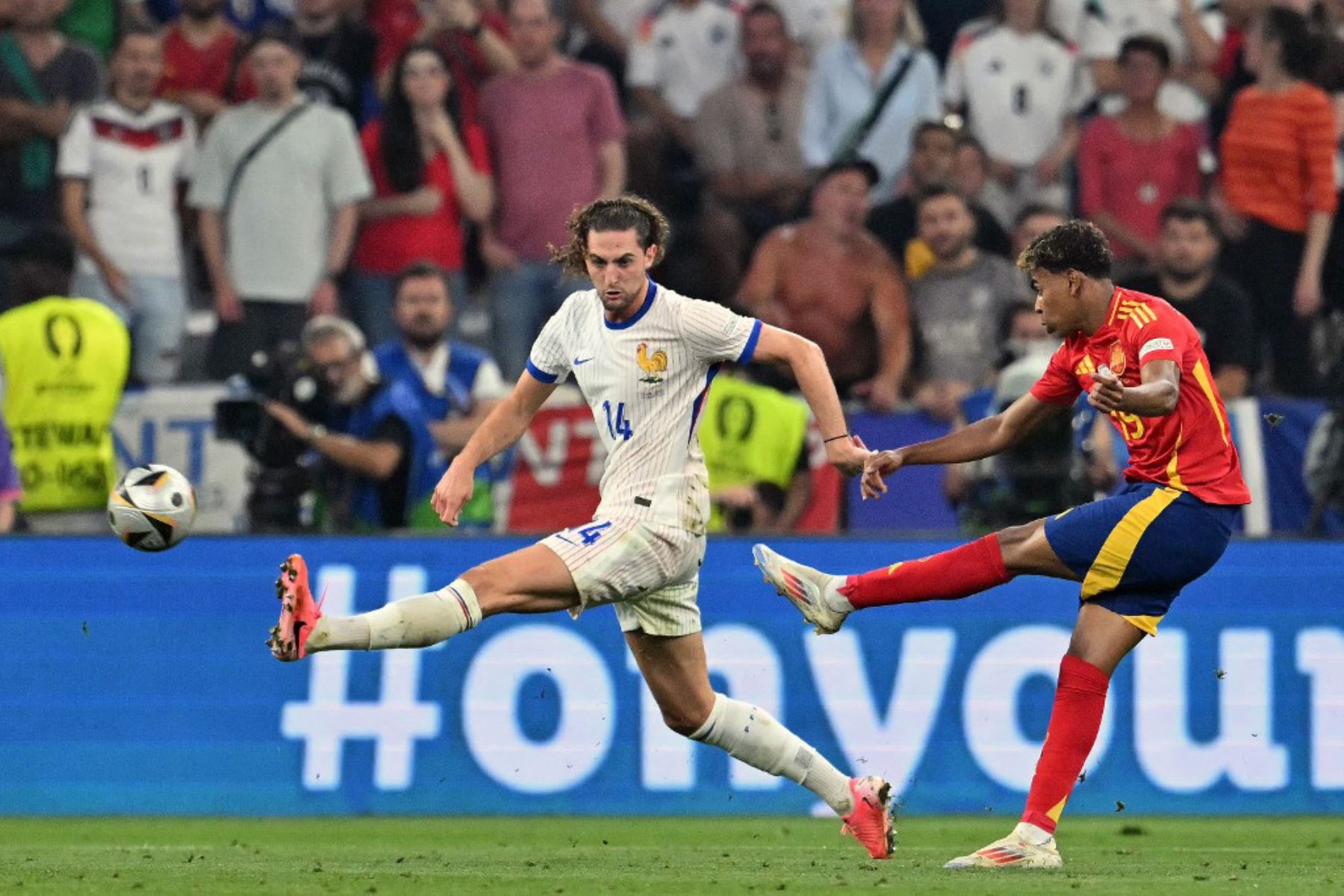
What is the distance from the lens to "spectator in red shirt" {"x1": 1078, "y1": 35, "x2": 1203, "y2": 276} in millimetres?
14477

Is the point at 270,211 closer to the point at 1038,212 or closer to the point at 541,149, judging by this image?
the point at 541,149

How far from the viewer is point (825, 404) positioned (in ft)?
25.2

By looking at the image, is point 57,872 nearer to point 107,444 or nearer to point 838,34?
point 107,444

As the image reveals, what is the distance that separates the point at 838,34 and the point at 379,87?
9.84 feet

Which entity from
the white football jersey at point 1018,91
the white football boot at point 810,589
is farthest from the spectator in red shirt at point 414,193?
the white football boot at point 810,589

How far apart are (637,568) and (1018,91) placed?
7846 millimetres

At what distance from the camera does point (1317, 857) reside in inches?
338

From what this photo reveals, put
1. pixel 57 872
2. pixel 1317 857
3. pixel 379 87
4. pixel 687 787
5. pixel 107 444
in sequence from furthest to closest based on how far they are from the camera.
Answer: pixel 379 87 → pixel 107 444 → pixel 687 787 → pixel 1317 857 → pixel 57 872

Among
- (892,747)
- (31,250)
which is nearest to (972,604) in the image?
(892,747)

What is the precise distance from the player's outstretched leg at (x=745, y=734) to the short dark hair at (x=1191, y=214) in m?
6.63

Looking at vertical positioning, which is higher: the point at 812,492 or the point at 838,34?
the point at 838,34

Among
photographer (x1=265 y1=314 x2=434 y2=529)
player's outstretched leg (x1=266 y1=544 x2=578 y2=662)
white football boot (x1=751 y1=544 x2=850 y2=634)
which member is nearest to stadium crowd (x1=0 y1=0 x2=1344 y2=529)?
photographer (x1=265 y1=314 x2=434 y2=529)

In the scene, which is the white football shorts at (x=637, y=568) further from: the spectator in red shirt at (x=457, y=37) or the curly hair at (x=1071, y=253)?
the spectator in red shirt at (x=457, y=37)

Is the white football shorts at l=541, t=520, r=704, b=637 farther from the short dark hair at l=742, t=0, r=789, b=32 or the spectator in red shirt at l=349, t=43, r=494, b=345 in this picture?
the short dark hair at l=742, t=0, r=789, b=32
